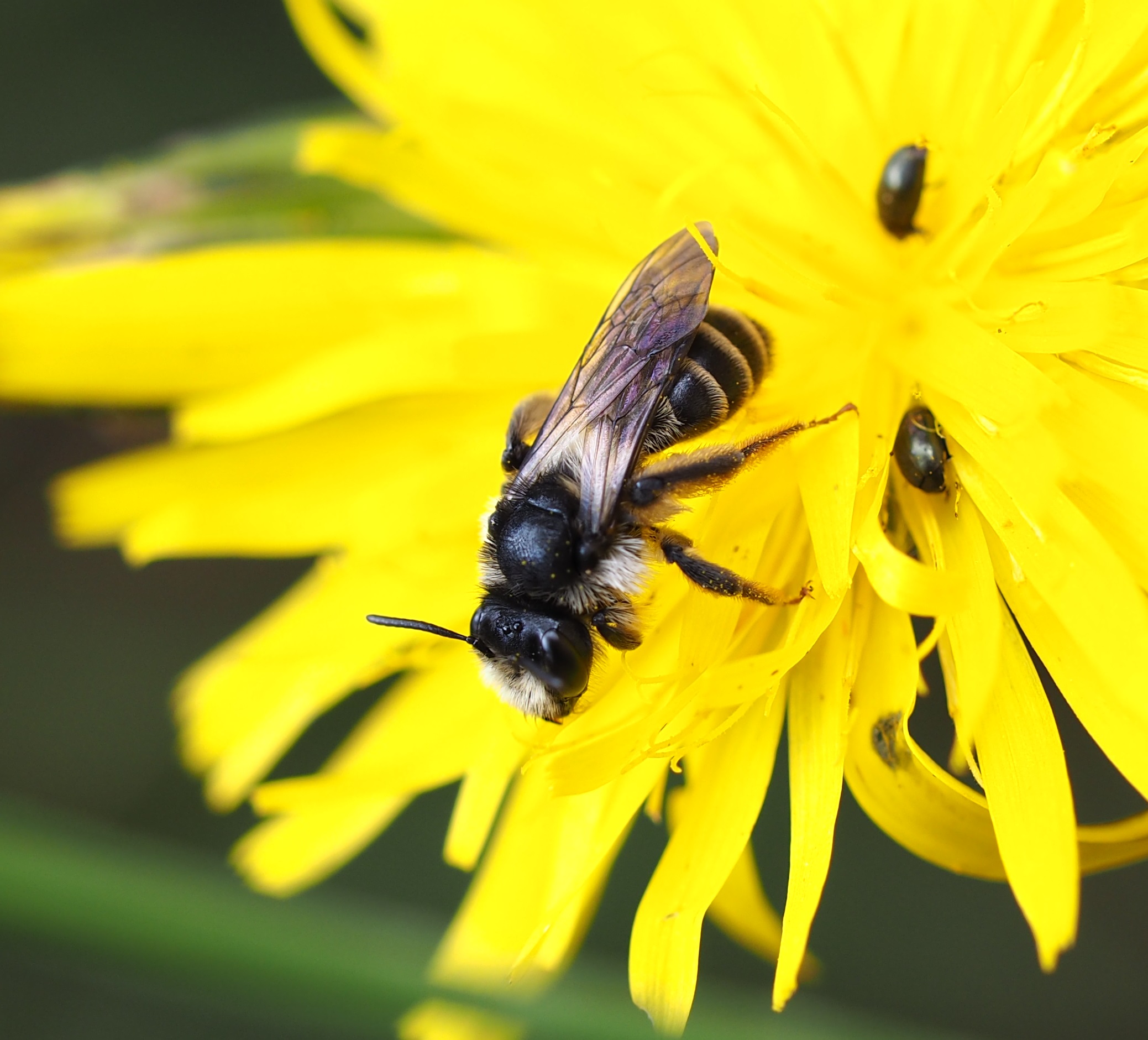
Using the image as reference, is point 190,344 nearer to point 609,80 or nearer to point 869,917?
point 609,80

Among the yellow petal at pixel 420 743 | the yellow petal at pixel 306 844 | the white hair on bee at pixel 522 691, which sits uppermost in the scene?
the white hair on bee at pixel 522 691

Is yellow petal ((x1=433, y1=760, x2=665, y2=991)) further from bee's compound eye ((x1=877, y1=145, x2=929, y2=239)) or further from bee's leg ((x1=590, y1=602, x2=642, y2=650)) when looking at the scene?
bee's compound eye ((x1=877, y1=145, x2=929, y2=239))

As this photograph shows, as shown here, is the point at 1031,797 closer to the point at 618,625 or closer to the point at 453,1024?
the point at 618,625

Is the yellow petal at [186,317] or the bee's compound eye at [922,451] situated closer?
the bee's compound eye at [922,451]

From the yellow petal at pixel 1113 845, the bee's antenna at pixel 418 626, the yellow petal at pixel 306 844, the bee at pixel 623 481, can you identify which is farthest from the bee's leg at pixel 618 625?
the yellow petal at pixel 306 844

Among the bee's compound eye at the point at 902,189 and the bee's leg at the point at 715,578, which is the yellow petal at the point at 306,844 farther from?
the bee's compound eye at the point at 902,189

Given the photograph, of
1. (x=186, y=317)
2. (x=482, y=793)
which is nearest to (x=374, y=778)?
(x=482, y=793)

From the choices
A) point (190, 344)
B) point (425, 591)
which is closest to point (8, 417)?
point (190, 344)
